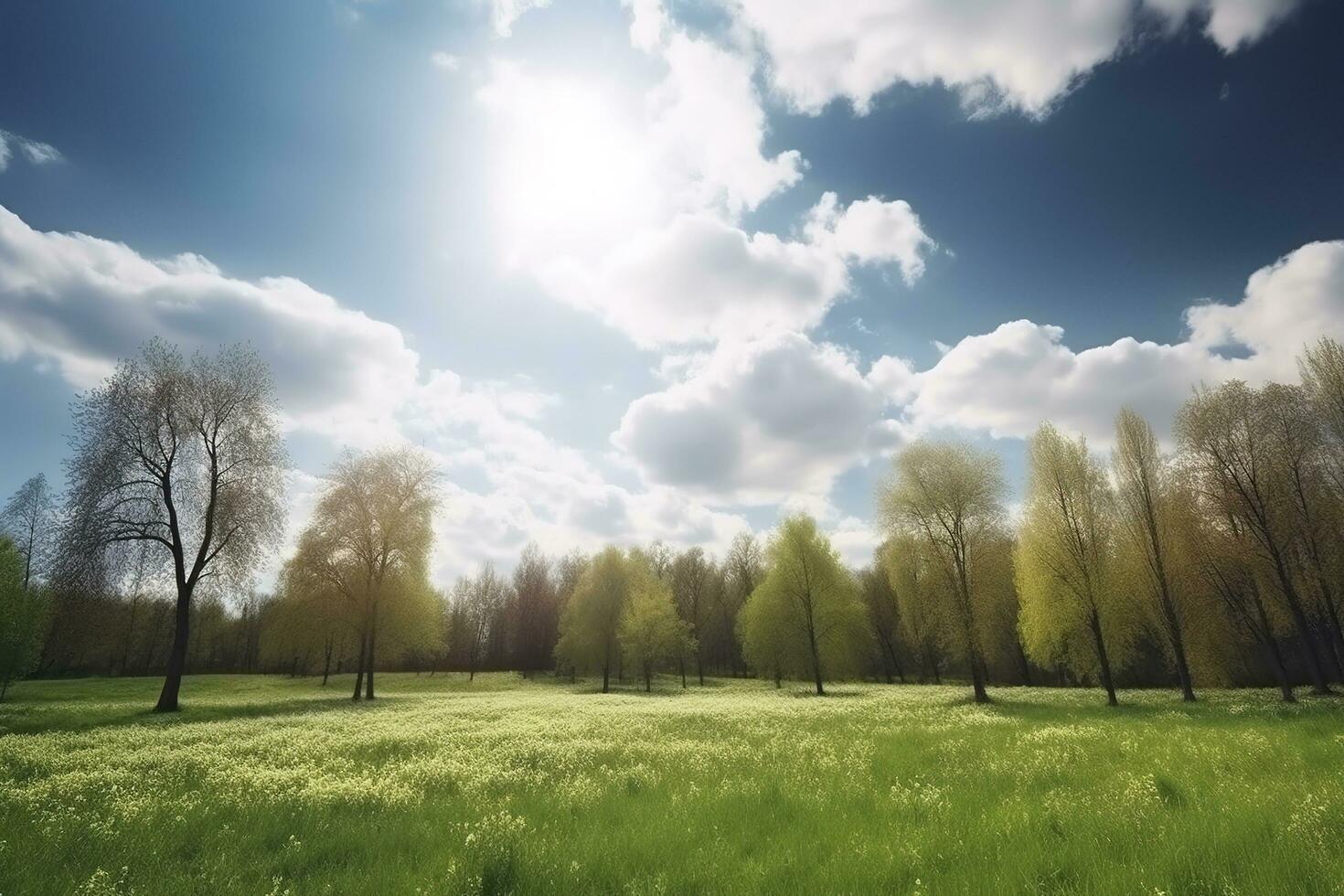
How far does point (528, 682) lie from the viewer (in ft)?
250

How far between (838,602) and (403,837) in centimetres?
5194

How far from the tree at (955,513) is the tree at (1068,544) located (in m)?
2.92

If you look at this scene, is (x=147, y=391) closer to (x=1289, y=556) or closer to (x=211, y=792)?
(x=211, y=792)

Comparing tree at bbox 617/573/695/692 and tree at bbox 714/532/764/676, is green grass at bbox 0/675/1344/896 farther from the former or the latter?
tree at bbox 714/532/764/676

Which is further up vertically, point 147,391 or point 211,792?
point 147,391

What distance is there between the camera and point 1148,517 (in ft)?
109

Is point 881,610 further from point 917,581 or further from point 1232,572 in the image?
point 1232,572

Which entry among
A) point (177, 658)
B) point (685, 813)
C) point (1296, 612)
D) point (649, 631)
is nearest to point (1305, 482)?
point (1296, 612)

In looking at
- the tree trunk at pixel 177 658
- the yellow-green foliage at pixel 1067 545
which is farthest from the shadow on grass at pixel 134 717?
the yellow-green foliage at pixel 1067 545

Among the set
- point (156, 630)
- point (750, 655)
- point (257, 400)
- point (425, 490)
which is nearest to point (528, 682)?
point (750, 655)

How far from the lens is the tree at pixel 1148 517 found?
32.9m

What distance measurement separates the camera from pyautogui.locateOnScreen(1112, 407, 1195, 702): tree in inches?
1297

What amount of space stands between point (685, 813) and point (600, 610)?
58806 millimetres

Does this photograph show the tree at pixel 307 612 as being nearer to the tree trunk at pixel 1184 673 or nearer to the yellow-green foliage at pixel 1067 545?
the yellow-green foliage at pixel 1067 545
